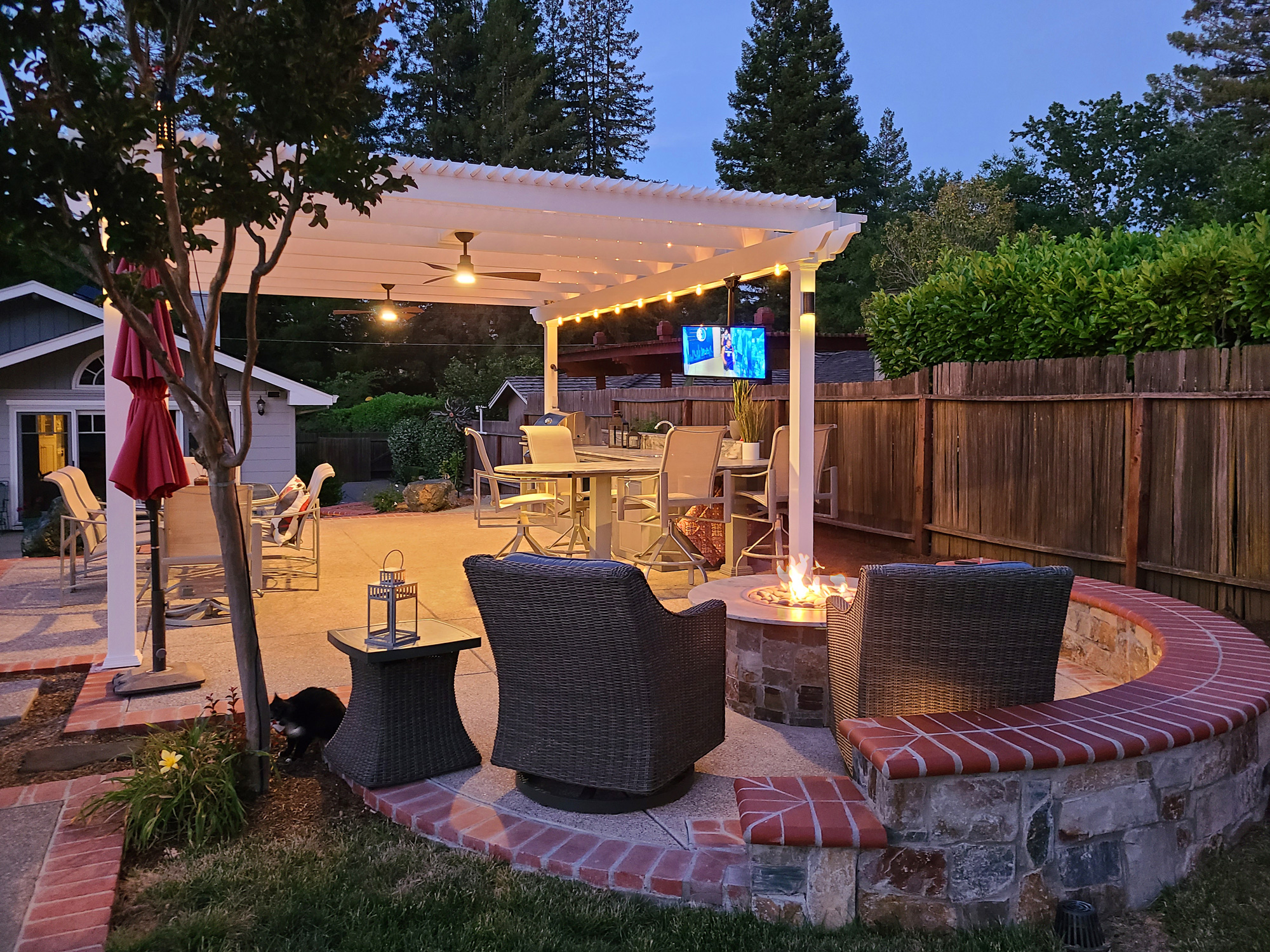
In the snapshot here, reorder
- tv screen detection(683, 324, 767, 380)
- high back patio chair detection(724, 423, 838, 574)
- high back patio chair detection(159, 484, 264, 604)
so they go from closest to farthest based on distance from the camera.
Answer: high back patio chair detection(159, 484, 264, 604), high back patio chair detection(724, 423, 838, 574), tv screen detection(683, 324, 767, 380)

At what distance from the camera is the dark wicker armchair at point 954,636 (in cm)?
291

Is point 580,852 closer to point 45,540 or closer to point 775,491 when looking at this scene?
point 775,491

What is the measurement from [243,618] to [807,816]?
76.7 inches

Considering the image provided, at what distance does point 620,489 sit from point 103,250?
229 inches

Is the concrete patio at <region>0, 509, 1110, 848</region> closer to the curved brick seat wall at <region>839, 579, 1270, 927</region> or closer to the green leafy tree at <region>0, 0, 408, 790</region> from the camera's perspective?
the curved brick seat wall at <region>839, 579, 1270, 927</region>

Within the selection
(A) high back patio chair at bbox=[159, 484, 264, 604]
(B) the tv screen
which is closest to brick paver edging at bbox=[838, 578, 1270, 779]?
(A) high back patio chair at bbox=[159, 484, 264, 604]

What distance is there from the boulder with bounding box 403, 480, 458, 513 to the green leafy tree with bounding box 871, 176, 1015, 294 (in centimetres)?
1048

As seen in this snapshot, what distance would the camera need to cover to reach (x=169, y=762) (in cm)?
296

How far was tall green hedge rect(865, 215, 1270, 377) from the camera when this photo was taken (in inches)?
202

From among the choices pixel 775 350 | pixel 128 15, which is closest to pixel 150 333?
pixel 128 15

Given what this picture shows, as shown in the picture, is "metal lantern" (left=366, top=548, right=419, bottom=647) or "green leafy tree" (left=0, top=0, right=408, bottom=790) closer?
"green leafy tree" (left=0, top=0, right=408, bottom=790)

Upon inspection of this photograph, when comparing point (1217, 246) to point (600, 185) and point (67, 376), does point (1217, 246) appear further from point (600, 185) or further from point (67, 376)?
point (67, 376)

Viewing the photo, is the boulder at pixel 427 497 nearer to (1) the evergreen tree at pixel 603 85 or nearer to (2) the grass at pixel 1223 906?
(2) the grass at pixel 1223 906

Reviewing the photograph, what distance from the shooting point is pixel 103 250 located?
9.76 ft
